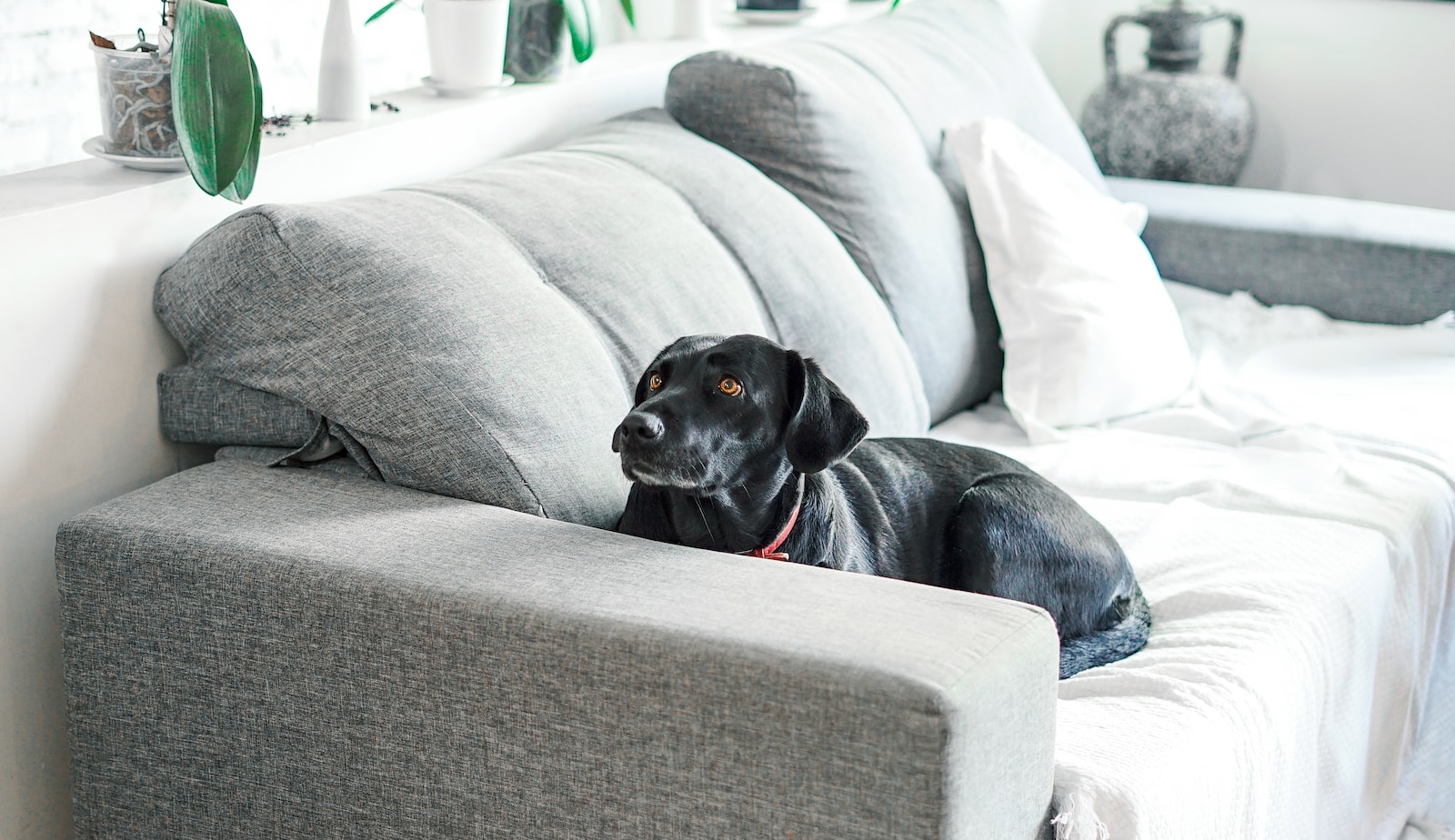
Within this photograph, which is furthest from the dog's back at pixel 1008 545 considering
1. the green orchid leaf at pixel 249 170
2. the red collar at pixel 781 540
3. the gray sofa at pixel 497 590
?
the green orchid leaf at pixel 249 170

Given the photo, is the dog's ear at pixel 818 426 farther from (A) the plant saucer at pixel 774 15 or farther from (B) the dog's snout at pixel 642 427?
(A) the plant saucer at pixel 774 15

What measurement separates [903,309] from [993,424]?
0.25 m

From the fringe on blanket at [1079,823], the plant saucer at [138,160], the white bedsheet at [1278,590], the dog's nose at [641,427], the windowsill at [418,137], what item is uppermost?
the plant saucer at [138,160]

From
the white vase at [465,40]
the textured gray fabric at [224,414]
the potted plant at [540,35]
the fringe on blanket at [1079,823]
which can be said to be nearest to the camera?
the fringe on blanket at [1079,823]

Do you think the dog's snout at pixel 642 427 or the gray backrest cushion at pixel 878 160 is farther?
the gray backrest cushion at pixel 878 160

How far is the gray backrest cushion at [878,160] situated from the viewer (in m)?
1.98

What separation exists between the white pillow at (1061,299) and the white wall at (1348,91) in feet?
A: 4.58

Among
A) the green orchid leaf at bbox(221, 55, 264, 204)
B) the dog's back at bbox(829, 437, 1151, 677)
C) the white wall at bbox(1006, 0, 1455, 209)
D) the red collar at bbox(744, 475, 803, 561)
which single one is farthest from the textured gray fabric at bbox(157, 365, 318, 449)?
the white wall at bbox(1006, 0, 1455, 209)

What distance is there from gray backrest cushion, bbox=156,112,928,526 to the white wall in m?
2.17

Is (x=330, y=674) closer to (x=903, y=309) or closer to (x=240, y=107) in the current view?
(x=240, y=107)

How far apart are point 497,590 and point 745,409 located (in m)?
0.29

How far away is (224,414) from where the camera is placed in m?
1.33

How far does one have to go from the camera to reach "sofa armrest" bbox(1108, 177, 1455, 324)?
92.7 inches

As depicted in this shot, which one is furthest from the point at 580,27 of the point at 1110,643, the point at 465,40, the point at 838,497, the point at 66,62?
the point at 1110,643
